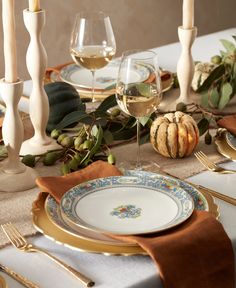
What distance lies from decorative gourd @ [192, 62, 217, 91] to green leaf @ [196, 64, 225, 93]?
39 mm

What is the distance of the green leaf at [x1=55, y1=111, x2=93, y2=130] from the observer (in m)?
1.58

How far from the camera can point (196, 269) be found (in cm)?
111

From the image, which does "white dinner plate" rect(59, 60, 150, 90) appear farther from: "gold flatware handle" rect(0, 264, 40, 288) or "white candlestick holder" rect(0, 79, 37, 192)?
"gold flatware handle" rect(0, 264, 40, 288)

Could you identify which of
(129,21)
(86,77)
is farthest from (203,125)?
(129,21)

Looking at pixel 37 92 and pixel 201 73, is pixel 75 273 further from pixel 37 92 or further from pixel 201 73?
pixel 201 73

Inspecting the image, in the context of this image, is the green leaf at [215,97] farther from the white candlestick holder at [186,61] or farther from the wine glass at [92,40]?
the wine glass at [92,40]

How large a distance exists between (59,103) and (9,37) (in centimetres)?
33

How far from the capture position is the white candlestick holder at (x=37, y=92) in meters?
1.51

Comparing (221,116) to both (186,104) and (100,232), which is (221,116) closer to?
(186,104)

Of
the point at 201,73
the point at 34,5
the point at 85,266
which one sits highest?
the point at 34,5

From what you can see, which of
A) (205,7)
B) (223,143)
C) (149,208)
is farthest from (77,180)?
(205,7)

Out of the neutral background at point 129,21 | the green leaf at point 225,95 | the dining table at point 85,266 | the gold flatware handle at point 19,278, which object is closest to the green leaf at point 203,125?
the green leaf at point 225,95

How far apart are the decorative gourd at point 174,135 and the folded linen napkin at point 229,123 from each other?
104mm

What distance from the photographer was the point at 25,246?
1.16 metres
